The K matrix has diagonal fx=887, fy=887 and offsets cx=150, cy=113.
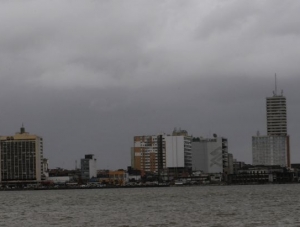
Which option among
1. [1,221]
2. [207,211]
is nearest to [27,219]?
[1,221]

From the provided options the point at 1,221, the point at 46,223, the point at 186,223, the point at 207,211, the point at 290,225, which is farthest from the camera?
the point at 207,211

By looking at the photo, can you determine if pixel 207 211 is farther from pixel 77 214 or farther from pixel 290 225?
pixel 290 225

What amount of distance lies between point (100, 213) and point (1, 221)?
13.4 meters

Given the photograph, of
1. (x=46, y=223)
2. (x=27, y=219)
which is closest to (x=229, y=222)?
(x=46, y=223)

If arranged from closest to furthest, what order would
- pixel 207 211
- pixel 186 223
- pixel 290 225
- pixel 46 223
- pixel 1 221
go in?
pixel 290 225, pixel 186 223, pixel 46 223, pixel 1 221, pixel 207 211

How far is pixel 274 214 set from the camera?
90.0m

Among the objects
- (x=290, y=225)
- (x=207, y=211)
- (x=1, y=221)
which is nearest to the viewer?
(x=290, y=225)

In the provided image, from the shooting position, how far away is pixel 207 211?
99.0 metres

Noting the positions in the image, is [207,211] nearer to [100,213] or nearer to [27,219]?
[100,213]

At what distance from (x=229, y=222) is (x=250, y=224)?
349 centimetres

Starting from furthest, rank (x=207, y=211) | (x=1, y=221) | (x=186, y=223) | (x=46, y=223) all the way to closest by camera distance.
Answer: (x=207, y=211)
(x=1, y=221)
(x=46, y=223)
(x=186, y=223)

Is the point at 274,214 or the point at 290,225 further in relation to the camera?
the point at 274,214

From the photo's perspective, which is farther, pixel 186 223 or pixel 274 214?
pixel 274 214

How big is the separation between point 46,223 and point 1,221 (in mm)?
8006
